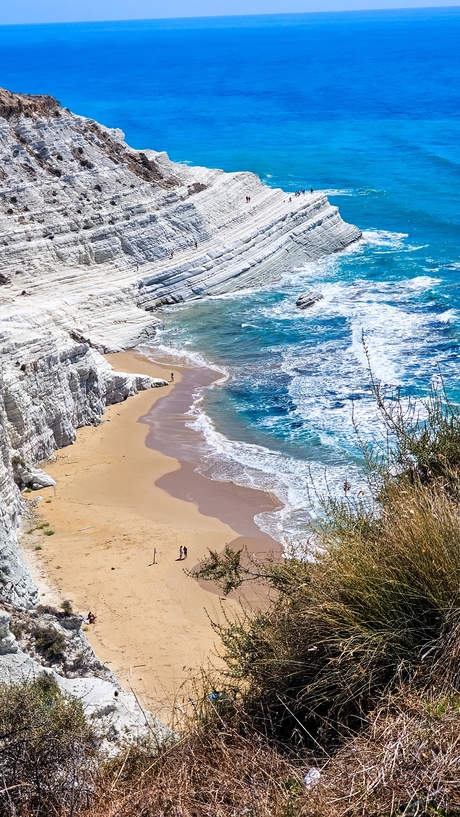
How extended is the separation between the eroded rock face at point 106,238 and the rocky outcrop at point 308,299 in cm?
463

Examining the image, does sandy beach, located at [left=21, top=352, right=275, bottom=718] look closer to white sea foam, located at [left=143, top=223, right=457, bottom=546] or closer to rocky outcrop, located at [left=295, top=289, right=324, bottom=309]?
white sea foam, located at [left=143, top=223, right=457, bottom=546]

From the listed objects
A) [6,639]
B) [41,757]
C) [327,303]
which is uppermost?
[327,303]

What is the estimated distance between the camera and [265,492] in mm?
28375

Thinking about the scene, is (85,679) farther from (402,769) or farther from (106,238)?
(106,238)

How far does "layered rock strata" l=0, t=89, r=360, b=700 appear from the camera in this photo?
114 feet

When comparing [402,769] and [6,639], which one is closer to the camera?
[402,769]

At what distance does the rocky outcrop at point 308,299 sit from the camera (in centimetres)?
4791

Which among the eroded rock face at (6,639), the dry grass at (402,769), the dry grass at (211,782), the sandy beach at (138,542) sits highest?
the dry grass at (402,769)

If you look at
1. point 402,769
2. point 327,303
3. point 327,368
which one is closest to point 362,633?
point 402,769

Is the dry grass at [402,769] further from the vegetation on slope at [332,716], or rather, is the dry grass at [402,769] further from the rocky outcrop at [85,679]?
the rocky outcrop at [85,679]

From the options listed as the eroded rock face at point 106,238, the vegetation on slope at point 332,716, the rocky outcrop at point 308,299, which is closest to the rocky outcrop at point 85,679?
the vegetation on slope at point 332,716

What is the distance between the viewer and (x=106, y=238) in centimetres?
4769

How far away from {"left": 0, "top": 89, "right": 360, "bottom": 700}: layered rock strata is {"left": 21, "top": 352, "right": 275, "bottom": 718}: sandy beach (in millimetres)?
2492

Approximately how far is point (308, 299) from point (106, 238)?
39.3 ft
